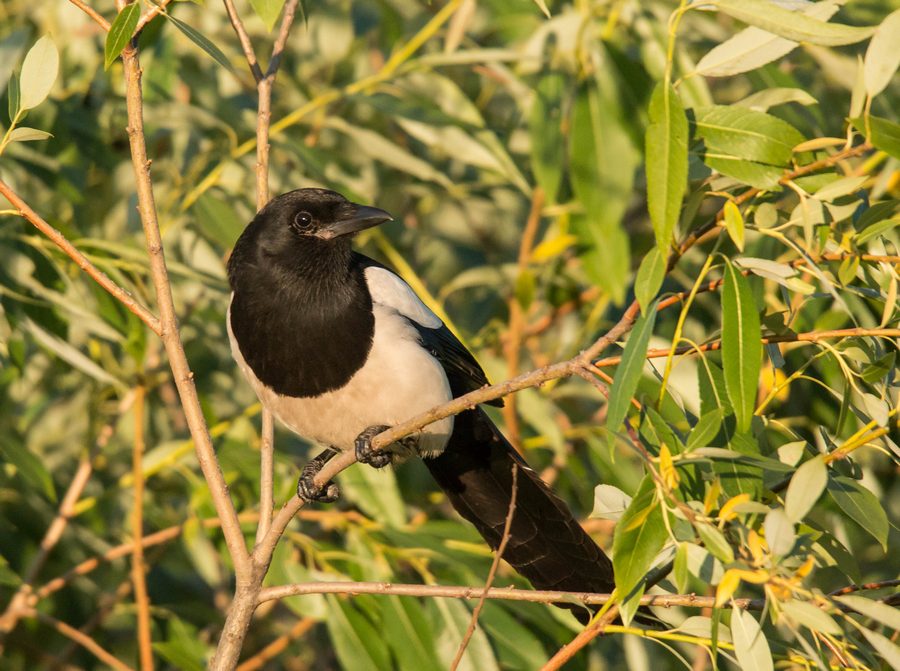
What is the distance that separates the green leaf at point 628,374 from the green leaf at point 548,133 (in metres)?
1.59

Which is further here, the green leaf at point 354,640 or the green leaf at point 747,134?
the green leaf at point 354,640

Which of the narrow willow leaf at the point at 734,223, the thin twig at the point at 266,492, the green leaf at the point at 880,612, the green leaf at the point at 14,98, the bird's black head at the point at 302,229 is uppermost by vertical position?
the green leaf at the point at 14,98

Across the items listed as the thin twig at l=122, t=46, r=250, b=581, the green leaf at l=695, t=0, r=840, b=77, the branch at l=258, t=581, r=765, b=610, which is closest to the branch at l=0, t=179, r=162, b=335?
the thin twig at l=122, t=46, r=250, b=581

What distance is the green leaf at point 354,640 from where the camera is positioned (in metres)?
3.30

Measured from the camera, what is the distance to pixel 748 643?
1.96m

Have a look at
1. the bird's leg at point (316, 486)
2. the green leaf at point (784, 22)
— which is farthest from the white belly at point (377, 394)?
the green leaf at point (784, 22)

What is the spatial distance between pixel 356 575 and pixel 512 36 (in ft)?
6.29

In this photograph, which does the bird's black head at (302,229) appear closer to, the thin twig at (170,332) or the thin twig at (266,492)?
the thin twig at (266,492)

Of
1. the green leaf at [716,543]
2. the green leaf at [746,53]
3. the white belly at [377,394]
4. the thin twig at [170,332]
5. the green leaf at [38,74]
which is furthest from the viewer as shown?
the white belly at [377,394]

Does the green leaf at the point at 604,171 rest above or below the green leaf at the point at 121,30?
below

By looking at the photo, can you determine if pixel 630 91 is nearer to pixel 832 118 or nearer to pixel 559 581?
pixel 832 118

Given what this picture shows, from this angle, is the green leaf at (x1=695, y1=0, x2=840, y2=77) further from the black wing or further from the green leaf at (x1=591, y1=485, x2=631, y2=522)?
the black wing

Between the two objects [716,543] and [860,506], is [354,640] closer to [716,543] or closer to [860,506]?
[860,506]

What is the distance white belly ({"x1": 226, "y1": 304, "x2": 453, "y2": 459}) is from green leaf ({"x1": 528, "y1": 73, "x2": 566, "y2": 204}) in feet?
1.94
